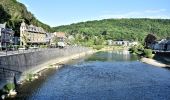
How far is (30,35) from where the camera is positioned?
152250mm

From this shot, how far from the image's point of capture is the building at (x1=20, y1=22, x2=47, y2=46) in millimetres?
135100

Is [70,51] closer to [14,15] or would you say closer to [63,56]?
[63,56]

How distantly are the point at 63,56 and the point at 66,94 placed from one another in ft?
239

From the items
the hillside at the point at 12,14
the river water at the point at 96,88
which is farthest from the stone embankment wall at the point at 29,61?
the hillside at the point at 12,14

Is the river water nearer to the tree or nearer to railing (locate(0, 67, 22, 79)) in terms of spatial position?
railing (locate(0, 67, 22, 79))

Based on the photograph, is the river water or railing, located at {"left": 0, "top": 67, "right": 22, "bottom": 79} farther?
railing, located at {"left": 0, "top": 67, "right": 22, "bottom": 79}

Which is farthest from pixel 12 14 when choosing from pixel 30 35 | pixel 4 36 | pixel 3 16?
pixel 4 36

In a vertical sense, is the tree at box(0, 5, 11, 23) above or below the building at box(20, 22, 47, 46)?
above

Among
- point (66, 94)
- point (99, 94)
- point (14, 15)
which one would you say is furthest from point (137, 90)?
point (14, 15)

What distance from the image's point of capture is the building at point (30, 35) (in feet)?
443

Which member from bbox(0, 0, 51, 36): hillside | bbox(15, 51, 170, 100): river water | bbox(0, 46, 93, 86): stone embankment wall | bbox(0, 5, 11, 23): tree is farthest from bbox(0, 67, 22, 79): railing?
bbox(0, 0, 51, 36): hillside

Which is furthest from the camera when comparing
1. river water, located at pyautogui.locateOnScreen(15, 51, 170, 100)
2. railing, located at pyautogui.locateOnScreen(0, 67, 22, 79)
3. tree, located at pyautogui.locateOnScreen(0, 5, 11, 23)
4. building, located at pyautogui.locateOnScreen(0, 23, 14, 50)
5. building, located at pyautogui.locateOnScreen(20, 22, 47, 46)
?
tree, located at pyautogui.locateOnScreen(0, 5, 11, 23)

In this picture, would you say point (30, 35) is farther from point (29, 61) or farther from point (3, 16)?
point (29, 61)

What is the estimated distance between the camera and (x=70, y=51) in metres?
142
